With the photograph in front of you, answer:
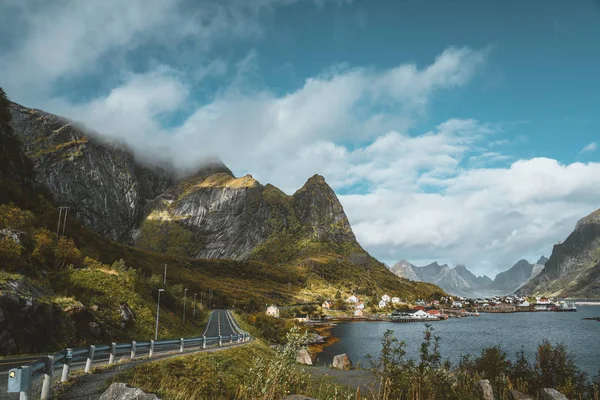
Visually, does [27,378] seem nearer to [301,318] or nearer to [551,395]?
[551,395]

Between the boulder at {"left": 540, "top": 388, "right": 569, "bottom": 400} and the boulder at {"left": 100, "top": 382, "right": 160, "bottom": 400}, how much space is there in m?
23.4

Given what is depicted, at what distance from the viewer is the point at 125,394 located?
10297 mm

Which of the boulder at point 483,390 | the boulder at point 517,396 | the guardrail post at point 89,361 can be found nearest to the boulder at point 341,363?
the boulder at point 483,390

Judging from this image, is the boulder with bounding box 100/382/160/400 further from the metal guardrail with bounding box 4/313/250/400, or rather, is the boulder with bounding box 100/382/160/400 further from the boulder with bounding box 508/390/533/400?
the boulder with bounding box 508/390/533/400

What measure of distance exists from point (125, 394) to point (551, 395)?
80.0 ft

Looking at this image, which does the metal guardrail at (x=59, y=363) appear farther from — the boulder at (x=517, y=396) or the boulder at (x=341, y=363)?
the boulder at (x=517, y=396)

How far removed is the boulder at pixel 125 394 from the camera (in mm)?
10078

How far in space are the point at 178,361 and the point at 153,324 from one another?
2373 cm

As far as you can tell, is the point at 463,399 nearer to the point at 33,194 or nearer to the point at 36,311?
the point at 36,311

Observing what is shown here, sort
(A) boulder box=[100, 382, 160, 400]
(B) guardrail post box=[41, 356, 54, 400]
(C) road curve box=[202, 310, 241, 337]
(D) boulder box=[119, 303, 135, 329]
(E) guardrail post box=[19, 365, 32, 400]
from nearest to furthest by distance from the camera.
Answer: (A) boulder box=[100, 382, 160, 400]
(E) guardrail post box=[19, 365, 32, 400]
(B) guardrail post box=[41, 356, 54, 400]
(D) boulder box=[119, 303, 135, 329]
(C) road curve box=[202, 310, 241, 337]

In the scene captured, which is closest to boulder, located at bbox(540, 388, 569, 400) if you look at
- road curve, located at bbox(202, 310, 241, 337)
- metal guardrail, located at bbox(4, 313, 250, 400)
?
metal guardrail, located at bbox(4, 313, 250, 400)

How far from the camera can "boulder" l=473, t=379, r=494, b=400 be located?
24.5m

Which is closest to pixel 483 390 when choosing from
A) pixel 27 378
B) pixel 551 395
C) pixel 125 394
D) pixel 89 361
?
pixel 551 395

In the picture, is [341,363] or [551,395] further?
[341,363]
